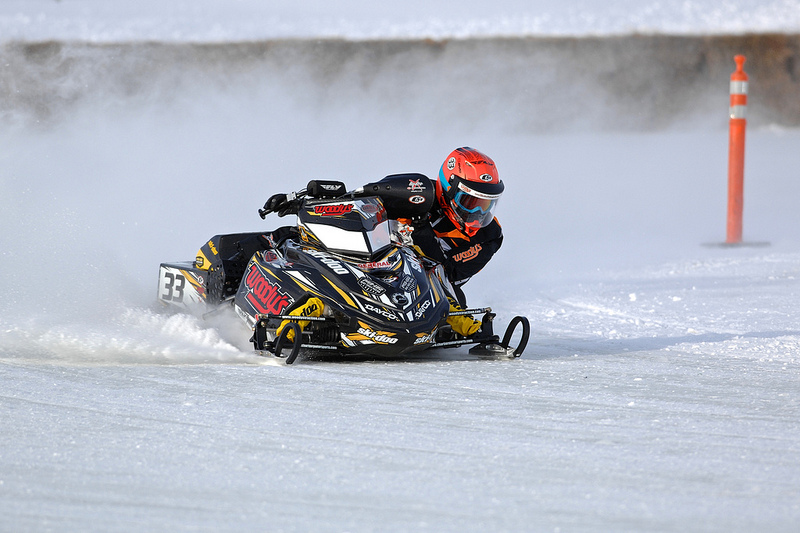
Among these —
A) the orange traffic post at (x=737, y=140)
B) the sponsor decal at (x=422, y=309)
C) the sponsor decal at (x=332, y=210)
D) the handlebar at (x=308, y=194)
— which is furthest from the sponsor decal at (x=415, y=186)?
the orange traffic post at (x=737, y=140)

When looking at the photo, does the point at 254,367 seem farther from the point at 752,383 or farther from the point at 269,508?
the point at 752,383

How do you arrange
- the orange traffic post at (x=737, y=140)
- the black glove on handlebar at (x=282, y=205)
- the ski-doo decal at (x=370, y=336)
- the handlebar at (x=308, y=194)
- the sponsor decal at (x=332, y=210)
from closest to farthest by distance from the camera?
1. the ski-doo decal at (x=370, y=336)
2. the sponsor decal at (x=332, y=210)
3. the handlebar at (x=308, y=194)
4. the black glove on handlebar at (x=282, y=205)
5. the orange traffic post at (x=737, y=140)

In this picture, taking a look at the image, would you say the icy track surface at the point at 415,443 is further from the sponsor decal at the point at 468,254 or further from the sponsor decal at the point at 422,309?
the sponsor decal at the point at 468,254

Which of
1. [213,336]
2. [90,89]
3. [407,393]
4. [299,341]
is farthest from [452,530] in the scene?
[90,89]

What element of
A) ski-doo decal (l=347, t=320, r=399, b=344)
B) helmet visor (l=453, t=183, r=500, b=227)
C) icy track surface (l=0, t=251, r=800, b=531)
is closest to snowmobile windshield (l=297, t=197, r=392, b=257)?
ski-doo decal (l=347, t=320, r=399, b=344)

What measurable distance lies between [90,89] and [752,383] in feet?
49.3

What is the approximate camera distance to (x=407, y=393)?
17.0 feet

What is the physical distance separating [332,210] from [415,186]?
75 cm

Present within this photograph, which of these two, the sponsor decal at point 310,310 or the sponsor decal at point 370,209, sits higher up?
the sponsor decal at point 370,209

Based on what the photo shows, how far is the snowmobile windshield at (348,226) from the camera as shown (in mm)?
6262

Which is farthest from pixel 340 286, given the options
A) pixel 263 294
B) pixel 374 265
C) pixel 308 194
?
pixel 308 194

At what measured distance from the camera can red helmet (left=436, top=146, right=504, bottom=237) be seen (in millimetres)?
6926

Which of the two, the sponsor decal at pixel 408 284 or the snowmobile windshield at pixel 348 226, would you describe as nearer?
the sponsor decal at pixel 408 284

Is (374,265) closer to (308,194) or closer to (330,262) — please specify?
(330,262)
